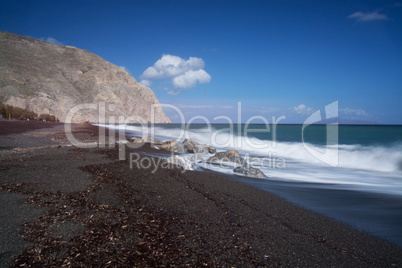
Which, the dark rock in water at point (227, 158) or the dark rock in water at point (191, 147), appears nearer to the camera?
the dark rock in water at point (227, 158)

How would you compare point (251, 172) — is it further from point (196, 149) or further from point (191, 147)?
point (191, 147)

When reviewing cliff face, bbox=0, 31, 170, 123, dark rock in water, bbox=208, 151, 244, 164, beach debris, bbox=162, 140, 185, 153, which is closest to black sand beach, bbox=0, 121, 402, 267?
dark rock in water, bbox=208, 151, 244, 164

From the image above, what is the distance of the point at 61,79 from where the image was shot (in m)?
71.8

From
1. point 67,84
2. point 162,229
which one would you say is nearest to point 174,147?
point 162,229

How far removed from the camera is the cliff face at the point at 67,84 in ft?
188

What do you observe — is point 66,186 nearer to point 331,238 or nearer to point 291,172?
point 331,238

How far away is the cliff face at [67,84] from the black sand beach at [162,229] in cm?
6232

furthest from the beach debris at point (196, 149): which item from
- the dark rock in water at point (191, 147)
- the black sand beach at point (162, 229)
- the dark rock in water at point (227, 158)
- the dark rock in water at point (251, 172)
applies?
the black sand beach at point (162, 229)

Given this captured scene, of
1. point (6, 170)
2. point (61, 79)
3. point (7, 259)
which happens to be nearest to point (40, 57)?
point (61, 79)

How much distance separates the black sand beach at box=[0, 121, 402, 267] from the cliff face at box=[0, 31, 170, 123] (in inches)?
2454

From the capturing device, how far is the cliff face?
5728cm

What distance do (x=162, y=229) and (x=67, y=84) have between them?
82.5 m

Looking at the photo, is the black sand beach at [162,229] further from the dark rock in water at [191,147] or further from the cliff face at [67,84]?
the cliff face at [67,84]

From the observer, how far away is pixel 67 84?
71875 millimetres
